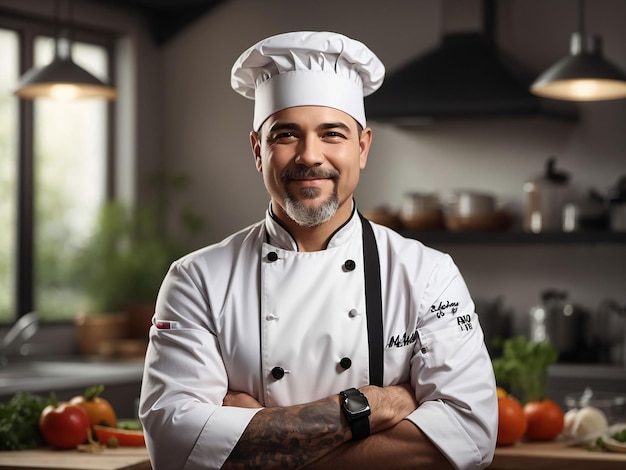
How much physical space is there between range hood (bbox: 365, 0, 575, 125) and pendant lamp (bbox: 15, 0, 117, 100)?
1531mm

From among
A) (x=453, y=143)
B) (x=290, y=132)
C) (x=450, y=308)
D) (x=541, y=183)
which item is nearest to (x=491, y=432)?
(x=450, y=308)

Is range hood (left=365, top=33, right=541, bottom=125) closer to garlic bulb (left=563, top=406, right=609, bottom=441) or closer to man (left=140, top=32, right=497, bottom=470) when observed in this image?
garlic bulb (left=563, top=406, right=609, bottom=441)

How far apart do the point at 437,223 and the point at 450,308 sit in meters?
3.31

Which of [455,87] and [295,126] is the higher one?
[455,87]

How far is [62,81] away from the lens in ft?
13.0

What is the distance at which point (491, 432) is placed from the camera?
2.12 m

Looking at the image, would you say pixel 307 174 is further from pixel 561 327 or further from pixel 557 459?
pixel 561 327

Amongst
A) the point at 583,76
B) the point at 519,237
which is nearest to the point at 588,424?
the point at 583,76

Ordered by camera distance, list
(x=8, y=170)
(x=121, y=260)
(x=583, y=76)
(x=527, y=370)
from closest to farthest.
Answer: (x=527, y=370)
(x=583, y=76)
(x=8, y=170)
(x=121, y=260)

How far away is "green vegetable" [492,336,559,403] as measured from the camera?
3.10 meters

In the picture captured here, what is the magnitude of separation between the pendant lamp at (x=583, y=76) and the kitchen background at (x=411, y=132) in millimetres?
928

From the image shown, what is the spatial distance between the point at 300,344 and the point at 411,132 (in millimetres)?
3811

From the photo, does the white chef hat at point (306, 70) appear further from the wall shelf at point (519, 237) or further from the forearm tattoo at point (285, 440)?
the wall shelf at point (519, 237)

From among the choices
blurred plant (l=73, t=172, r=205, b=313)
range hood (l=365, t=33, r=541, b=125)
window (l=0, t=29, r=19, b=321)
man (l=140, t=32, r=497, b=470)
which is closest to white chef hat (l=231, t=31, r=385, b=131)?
man (l=140, t=32, r=497, b=470)
